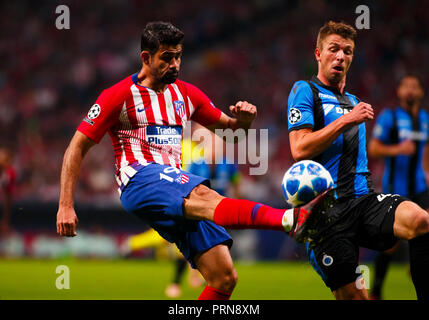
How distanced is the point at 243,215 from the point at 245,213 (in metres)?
0.02

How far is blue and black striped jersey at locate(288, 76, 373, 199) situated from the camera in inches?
156

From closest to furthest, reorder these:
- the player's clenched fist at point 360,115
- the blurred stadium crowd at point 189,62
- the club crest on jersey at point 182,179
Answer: the player's clenched fist at point 360,115, the club crest on jersey at point 182,179, the blurred stadium crowd at point 189,62

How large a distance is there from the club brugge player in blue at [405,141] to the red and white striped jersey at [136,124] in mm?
3571

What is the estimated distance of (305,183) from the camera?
3504 mm

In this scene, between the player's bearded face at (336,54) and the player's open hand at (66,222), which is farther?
the player's bearded face at (336,54)

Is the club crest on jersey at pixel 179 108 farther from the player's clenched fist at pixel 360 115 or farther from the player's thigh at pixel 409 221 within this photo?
the player's thigh at pixel 409 221

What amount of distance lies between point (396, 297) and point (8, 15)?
16.7m

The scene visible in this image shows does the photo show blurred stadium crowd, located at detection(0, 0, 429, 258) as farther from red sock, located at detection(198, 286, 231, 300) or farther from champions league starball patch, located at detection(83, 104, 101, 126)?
champions league starball patch, located at detection(83, 104, 101, 126)

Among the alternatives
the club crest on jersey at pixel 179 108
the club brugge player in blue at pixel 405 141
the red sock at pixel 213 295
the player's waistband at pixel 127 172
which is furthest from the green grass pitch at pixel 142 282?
the club crest on jersey at pixel 179 108

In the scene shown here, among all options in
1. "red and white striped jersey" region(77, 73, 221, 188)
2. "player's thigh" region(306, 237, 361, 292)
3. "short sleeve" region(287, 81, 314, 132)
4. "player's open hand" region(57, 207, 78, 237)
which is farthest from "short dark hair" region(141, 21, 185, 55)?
"player's thigh" region(306, 237, 361, 292)

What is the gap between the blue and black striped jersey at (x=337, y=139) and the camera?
3973 millimetres

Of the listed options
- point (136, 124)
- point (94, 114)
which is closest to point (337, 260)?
point (136, 124)

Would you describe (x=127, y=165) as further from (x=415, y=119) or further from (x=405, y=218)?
(x=415, y=119)

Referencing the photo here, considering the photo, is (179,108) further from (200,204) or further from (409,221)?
(409,221)
